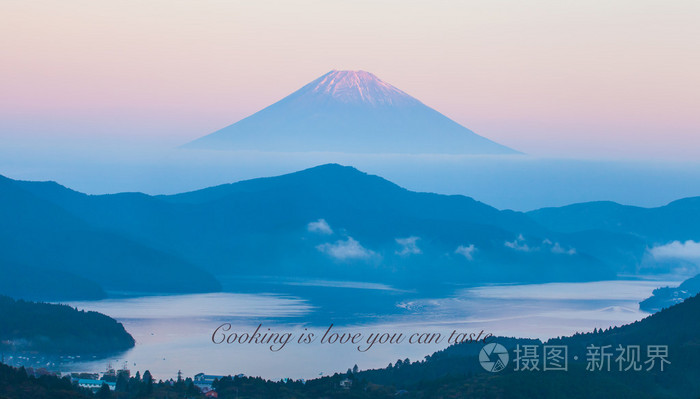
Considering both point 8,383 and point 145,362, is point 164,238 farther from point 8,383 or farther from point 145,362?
point 8,383

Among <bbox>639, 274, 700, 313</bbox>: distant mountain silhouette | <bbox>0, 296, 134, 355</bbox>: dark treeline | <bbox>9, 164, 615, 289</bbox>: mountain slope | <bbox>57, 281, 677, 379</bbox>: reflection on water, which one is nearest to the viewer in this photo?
<bbox>57, 281, 677, 379</bbox>: reflection on water

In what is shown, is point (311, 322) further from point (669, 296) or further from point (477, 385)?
point (477, 385)

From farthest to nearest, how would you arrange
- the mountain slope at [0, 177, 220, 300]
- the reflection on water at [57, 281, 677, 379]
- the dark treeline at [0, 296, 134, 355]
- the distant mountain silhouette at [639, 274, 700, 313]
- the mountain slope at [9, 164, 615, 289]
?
the mountain slope at [9, 164, 615, 289] → the mountain slope at [0, 177, 220, 300] → the distant mountain silhouette at [639, 274, 700, 313] → the dark treeline at [0, 296, 134, 355] → the reflection on water at [57, 281, 677, 379]

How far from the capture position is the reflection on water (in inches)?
2948

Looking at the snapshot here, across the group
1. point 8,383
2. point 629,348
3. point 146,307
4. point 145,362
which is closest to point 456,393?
point 629,348

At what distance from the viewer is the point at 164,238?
7451 inches

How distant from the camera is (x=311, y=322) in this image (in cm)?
10512

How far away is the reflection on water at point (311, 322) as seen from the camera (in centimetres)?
7488

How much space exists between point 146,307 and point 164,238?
6936cm

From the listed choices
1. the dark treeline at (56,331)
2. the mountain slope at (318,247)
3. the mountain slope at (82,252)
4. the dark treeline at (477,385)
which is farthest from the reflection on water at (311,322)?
the mountain slope at (318,247)

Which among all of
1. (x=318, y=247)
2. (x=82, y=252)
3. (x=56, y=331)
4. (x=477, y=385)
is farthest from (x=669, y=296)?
(x=477, y=385)

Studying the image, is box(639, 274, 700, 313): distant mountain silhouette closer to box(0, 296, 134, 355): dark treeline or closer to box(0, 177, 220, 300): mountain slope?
box(0, 177, 220, 300): mountain slope

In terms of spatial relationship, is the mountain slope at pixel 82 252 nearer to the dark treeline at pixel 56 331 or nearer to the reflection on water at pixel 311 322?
the reflection on water at pixel 311 322

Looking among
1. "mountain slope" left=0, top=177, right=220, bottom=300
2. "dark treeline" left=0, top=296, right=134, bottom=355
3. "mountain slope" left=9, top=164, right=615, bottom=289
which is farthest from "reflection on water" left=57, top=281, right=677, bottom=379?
"mountain slope" left=9, top=164, right=615, bottom=289
